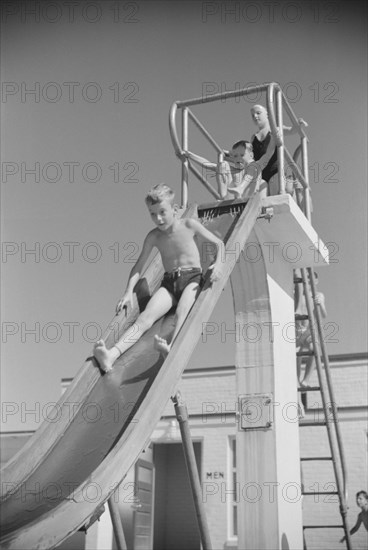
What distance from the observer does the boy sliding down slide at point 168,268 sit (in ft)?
15.8

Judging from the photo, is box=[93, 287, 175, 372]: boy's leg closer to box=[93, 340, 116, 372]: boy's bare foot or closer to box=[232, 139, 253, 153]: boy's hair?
box=[93, 340, 116, 372]: boy's bare foot

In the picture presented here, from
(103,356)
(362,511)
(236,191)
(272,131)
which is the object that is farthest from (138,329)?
(362,511)

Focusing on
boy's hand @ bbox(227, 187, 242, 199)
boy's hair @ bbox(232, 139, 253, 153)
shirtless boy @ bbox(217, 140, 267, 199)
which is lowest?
boy's hand @ bbox(227, 187, 242, 199)

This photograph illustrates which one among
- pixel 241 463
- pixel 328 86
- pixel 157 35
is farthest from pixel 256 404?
pixel 157 35

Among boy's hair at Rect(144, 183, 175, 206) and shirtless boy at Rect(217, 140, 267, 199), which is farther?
shirtless boy at Rect(217, 140, 267, 199)

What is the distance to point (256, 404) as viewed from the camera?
19.6 ft

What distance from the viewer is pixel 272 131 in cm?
629

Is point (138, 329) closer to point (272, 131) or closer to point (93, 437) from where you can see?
point (93, 437)

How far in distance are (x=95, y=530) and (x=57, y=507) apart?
35.7 ft

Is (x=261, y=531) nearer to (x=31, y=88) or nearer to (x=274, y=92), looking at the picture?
(x=274, y=92)

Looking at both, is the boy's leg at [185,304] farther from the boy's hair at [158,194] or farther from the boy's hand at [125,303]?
the boy's hair at [158,194]

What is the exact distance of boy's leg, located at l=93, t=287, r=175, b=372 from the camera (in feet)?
15.2

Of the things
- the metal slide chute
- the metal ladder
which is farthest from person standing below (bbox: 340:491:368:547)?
the metal slide chute

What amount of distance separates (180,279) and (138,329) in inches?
19.5
